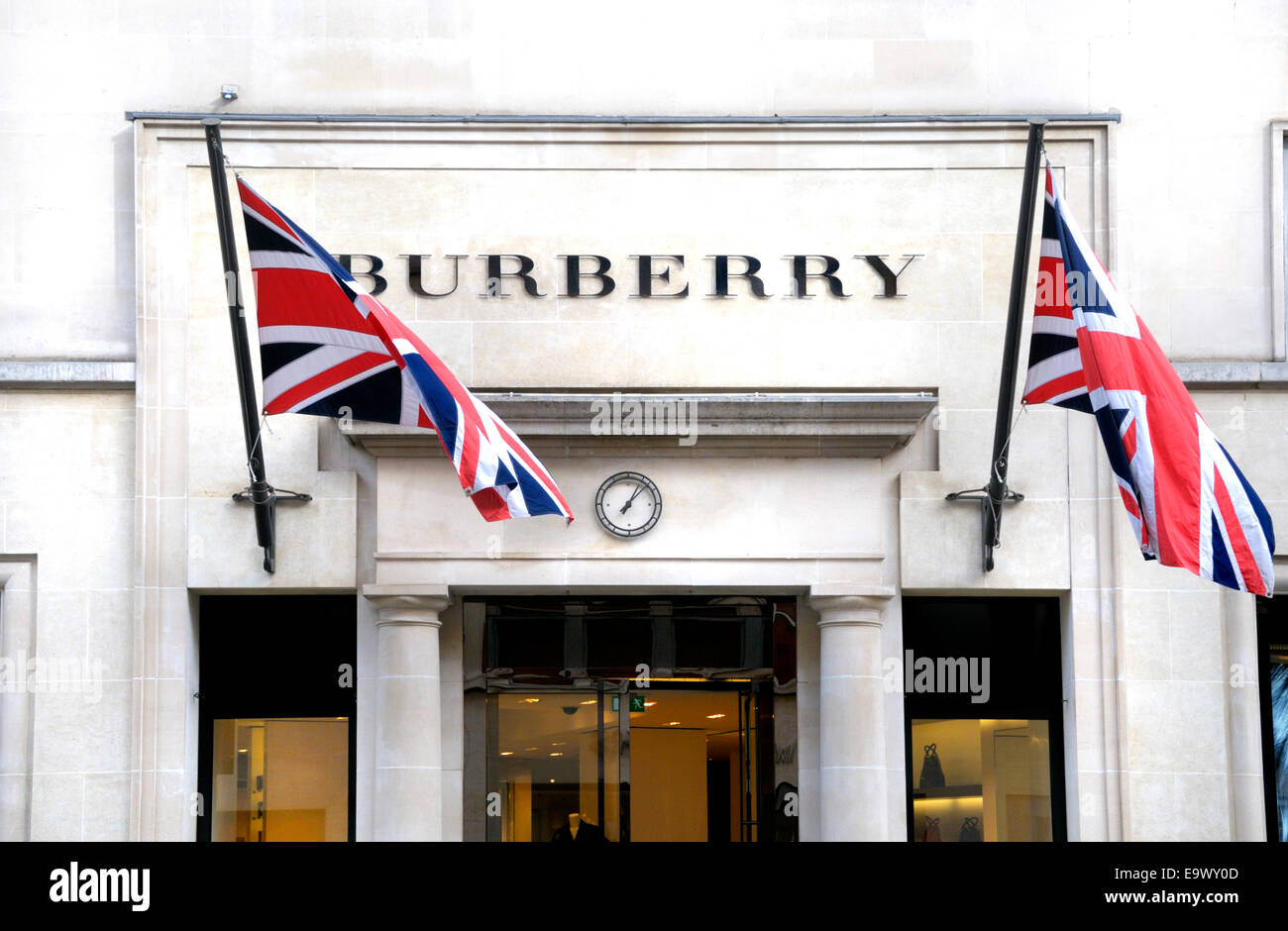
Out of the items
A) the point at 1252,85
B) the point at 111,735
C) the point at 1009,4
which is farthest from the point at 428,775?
the point at 1252,85

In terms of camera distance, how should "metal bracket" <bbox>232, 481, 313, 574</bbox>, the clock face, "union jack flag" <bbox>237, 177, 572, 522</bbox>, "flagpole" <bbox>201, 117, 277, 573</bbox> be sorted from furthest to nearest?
the clock face
"metal bracket" <bbox>232, 481, 313, 574</bbox>
"flagpole" <bbox>201, 117, 277, 573</bbox>
"union jack flag" <bbox>237, 177, 572, 522</bbox>

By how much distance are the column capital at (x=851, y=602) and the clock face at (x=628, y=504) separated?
66.5 inches

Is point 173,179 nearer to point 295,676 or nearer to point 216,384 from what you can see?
point 216,384

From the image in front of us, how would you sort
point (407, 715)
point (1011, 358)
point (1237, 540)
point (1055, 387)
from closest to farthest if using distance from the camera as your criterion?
point (1237, 540) < point (1055, 387) < point (1011, 358) < point (407, 715)

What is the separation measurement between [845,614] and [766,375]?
2.40 metres

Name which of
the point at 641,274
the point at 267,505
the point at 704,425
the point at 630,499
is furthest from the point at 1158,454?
the point at 267,505

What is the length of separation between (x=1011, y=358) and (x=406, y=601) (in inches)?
231

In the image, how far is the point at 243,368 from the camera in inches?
496

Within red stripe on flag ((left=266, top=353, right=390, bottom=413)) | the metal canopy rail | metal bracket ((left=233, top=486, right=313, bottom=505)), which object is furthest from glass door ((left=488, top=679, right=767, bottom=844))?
the metal canopy rail

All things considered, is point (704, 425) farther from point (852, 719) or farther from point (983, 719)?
point (983, 719)

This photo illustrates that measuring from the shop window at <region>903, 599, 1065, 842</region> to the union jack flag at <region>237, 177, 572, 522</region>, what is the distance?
186 inches

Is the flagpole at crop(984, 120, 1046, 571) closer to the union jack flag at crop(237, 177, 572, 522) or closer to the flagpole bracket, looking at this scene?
the union jack flag at crop(237, 177, 572, 522)

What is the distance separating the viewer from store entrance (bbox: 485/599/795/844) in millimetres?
13992
